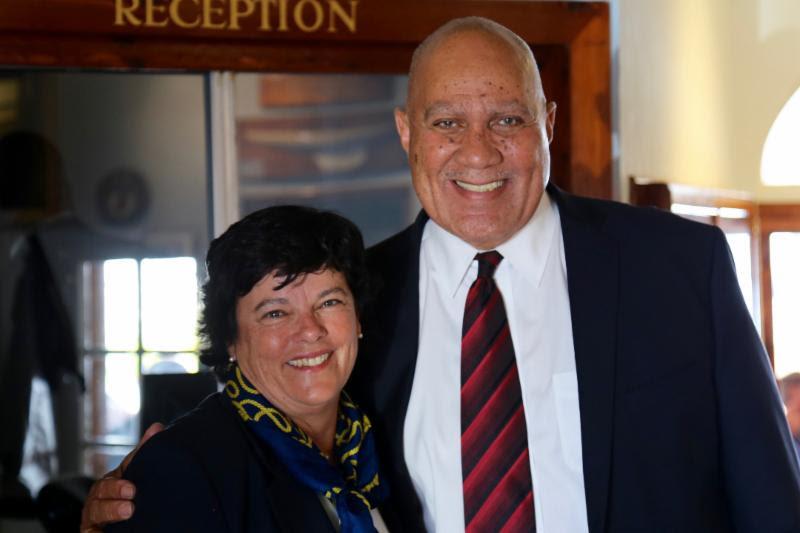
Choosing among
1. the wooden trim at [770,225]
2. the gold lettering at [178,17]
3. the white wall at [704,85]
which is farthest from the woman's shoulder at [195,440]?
the wooden trim at [770,225]

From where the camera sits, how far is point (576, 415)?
208 cm

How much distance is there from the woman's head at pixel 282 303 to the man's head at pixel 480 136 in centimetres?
26

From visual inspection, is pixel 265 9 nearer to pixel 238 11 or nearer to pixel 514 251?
pixel 238 11

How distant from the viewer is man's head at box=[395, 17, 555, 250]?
2117 mm

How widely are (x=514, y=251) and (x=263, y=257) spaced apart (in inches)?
20.1

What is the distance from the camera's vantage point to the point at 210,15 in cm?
304

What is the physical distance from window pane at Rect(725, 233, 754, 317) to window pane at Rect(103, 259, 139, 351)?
2.26m

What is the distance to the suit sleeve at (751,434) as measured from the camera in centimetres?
199

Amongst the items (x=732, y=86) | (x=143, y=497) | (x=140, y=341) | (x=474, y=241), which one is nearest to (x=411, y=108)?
(x=474, y=241)

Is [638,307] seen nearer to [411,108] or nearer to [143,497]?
[411,108]

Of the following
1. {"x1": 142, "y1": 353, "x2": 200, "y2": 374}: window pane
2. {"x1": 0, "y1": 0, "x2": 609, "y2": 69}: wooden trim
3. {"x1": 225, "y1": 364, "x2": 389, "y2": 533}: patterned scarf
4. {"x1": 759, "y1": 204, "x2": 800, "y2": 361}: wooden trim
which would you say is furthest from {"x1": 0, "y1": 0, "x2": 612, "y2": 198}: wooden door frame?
{"x1": 759, "y1": 204, "x2": 800, "y2": 361}: wooden trim

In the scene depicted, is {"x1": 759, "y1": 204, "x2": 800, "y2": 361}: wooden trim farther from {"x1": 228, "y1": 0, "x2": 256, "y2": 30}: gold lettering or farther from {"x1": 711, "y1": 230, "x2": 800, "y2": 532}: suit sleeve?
{"x1": 711, "y1": 230, "x2": 800, "y2": 532}: suit sleeve

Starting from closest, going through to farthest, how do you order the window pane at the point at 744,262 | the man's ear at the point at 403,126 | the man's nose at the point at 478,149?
the man's nose at the point at 478,149, the man's ear at the point at 403,126, the window pane at the point at 744,262

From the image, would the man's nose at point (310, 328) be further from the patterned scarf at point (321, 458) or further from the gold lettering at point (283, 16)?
the gold lettering at point (283, 16)
